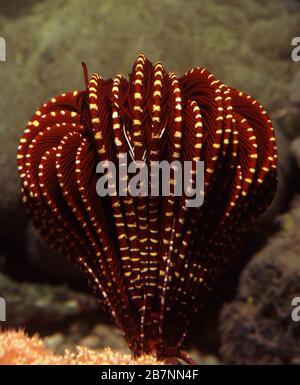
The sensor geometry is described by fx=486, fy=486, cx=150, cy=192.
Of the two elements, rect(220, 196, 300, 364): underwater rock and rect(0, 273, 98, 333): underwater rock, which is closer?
rect(220, 196, 300, 364): underwater rock

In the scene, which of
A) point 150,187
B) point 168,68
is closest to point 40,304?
point 168,68

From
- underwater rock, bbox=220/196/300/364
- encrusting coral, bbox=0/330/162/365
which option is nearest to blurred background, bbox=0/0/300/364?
underwater rock, bbox=220/196/300/364

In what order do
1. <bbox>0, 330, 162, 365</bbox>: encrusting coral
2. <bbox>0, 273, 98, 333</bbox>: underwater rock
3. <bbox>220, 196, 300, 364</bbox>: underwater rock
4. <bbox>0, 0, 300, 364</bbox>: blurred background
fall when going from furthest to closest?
<bbox>0, 273, 98, 333</bbox>: underwater rock
<bbox>0, 0, 300, 364</bbox>: blurred background
<bbox>220, 196, 300, 364</bbox>: underwater rock
<bbox>0, 330, 162, 365</bbox>: encrusting coral

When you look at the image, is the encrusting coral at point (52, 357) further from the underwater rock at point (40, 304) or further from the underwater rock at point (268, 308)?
the underwater rock at point (40, 304)

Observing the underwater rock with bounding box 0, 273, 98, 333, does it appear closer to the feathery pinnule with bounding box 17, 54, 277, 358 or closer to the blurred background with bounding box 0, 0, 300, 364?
the blurred background with bounding box 0, 0, 300, 364

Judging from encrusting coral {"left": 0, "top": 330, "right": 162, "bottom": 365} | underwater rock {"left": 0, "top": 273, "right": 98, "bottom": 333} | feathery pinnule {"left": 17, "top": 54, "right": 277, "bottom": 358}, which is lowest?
underwater rock {"left": 0, "top": 273, "right": 98, "bottom": 333}

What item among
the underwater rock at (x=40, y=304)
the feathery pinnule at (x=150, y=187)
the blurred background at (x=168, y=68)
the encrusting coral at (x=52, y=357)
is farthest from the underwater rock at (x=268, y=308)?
the encrusting coral at (x=52, y=357)

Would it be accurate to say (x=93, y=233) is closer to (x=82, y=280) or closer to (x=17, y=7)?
(x=82, y=280)

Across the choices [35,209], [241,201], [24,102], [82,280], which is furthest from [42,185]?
[82,280]
